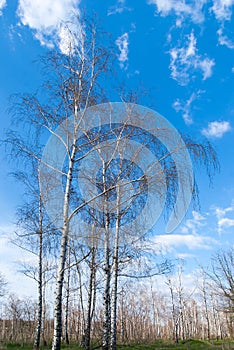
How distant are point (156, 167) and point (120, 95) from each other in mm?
2479

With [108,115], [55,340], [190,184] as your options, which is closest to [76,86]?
[108,115]

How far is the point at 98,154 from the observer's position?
9.76 m

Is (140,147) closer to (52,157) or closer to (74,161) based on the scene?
(74,161)

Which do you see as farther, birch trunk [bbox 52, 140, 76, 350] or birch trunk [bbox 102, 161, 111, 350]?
birch trunk [bbox 102, 161, 111, 350]

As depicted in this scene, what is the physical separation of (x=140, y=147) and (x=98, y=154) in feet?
6.90

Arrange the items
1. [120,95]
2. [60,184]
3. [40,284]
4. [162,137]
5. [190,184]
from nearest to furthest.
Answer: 1. [190,184]
2. [162,137]
3. [60,184]
4. [120,95]
5. [40,284]

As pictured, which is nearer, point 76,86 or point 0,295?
point 76,86

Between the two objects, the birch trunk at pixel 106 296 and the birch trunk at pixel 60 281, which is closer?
the birch trunk at pixel 60 281

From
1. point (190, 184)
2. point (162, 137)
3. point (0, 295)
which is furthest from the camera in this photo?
point (0, 295)

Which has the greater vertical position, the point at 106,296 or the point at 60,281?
the point at 60,281

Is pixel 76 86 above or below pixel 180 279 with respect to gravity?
above

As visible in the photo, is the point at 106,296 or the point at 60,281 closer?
the point at 60,281

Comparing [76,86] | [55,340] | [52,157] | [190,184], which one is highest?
[76,86]

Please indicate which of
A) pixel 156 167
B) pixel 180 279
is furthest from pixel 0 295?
pixel 156 167
